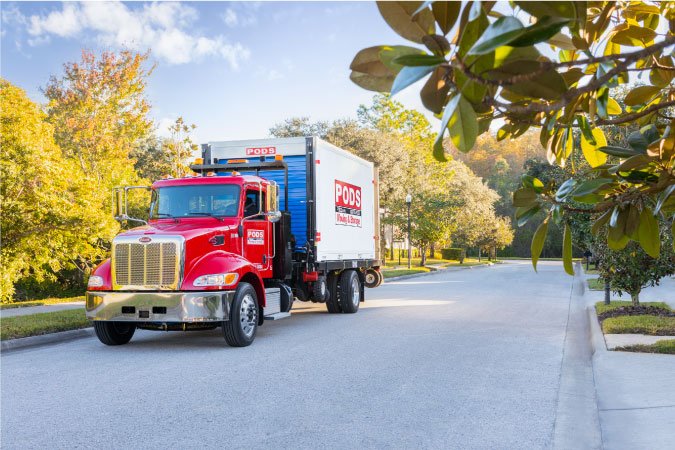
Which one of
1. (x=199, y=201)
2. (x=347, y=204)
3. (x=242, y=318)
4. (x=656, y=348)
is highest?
(x=347, y=204)

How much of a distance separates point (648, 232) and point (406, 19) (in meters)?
1.63

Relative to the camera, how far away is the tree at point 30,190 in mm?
15625

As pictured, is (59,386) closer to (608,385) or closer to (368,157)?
(608,385)

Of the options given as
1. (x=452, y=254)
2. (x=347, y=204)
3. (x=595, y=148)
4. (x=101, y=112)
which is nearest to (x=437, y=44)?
(x=595, y=148)

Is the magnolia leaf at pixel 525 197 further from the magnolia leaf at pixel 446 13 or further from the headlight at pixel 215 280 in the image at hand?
the headlight at pixel 215 280

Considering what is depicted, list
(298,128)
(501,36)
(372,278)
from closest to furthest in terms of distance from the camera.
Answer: (501,36), (372,278), (298,128)

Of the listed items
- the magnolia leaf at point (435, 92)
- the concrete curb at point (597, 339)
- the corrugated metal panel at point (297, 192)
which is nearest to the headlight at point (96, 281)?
the corrugated metal panel at point (297, 192)

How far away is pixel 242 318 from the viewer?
9445 millimetres

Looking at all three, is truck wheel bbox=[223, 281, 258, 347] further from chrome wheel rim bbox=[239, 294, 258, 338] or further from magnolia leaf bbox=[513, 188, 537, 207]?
magnolia leaf bbox=[513, 188, 537, 207]

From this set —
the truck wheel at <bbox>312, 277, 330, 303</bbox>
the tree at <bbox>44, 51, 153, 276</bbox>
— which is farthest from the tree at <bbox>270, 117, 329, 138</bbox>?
the truck wheel at <bbox>312, 277, 330, 303</bbox>

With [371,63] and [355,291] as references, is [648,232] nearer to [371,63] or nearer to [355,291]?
[371,63]

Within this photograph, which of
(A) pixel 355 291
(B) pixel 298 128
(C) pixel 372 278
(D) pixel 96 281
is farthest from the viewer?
(B) pixel 298 128

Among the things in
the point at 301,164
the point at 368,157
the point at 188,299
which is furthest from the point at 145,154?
the point at 188,299

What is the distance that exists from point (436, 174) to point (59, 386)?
3939 centimetres
